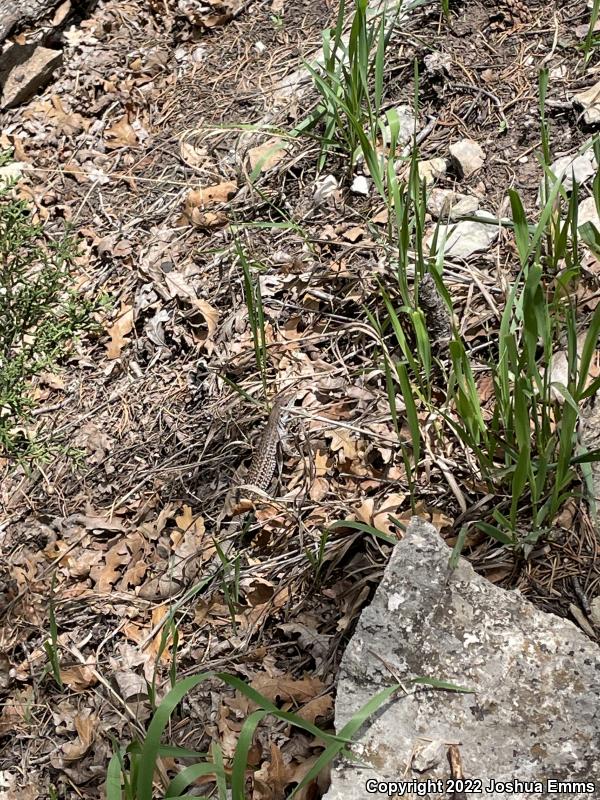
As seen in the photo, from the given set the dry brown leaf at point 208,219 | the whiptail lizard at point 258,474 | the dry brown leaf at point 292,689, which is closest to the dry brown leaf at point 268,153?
the dry brown leaf at point 208,219

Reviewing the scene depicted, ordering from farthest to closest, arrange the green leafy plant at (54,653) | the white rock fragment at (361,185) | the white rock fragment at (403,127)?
the white rock fragment at (403,127)
the white rock fragment at (361,185)
the green leafy plant at (54,653)

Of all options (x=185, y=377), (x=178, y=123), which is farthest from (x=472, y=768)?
(x=178, y=123)

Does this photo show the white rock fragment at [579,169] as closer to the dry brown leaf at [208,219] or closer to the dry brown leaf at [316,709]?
the dry brown leaf at [208,219]

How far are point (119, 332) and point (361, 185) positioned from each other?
4.18 feet

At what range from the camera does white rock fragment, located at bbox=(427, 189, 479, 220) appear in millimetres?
2992

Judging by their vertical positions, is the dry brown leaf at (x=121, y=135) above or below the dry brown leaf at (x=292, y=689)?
above

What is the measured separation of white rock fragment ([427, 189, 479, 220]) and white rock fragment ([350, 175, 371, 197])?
29 centimetres

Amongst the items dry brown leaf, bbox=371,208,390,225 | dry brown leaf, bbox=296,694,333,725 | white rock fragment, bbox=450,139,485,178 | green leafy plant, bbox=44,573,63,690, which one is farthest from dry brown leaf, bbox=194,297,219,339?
dry brown leaf, bbox=296,694,333,725

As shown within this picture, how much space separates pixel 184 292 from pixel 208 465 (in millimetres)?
874

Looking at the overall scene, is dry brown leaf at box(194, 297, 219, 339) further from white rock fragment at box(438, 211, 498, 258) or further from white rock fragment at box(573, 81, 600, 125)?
white rock fragment at box(573, 81, 600, 125)

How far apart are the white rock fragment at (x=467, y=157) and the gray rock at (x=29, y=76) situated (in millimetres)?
2697

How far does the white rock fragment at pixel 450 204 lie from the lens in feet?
9.82

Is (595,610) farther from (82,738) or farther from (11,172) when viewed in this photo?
(11,172)

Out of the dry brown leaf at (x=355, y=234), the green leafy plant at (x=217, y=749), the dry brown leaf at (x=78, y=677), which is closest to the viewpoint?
the green leafy plant at (x=217, y=749)
